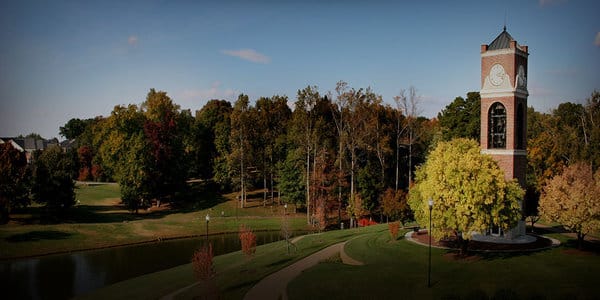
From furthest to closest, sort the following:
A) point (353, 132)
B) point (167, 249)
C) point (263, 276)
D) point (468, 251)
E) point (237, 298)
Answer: point (353, 132), point (167, 249), point (468, 251), point (263, 276), point (237, 298)

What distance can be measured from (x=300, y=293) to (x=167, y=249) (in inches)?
884

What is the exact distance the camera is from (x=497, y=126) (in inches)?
1394

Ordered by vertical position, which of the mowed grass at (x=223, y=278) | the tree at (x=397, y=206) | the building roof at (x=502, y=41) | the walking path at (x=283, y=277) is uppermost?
the building roof at (x=502, y=41)

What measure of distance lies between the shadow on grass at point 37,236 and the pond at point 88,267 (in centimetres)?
453

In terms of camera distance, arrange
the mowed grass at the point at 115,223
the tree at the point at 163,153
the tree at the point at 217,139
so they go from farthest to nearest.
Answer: the tree at the point at 217,139
the tree at the point at 163,153
the mowed grass at the point at 115,223

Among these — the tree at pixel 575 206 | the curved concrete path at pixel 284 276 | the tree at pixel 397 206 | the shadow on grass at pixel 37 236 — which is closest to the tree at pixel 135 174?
the shadow on grass at pixel 37 236

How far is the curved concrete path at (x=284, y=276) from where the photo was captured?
22.7 meters

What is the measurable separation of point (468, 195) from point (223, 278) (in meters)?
15.4

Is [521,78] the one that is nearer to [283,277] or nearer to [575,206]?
[575,206]

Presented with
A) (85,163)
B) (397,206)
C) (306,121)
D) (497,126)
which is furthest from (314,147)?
(85,163)

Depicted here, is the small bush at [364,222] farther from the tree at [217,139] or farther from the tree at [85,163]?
the tree at [85,163]

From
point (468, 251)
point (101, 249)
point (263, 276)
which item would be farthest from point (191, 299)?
point (101, 249)

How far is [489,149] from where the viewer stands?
35.1m

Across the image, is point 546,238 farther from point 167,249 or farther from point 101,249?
point 101,249
